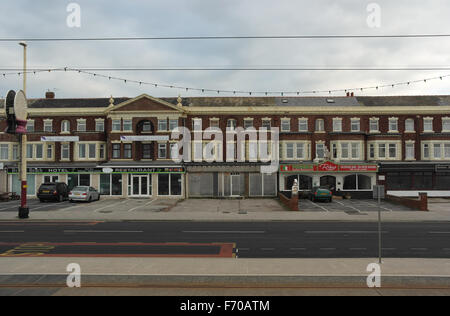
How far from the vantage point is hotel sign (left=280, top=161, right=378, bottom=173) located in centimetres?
3331

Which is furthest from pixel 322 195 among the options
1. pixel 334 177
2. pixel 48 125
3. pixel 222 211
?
pixel 48 125

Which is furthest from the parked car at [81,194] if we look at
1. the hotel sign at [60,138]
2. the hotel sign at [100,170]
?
the hotel sign at [60,138]

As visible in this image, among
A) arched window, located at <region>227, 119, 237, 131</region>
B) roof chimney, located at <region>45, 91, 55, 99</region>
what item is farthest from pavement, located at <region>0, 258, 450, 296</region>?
roof chimney, located at <region>45, 91, 55, 99</region>

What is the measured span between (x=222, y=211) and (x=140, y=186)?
39.9ft

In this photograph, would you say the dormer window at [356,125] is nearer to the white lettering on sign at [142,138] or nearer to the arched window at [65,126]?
the white lettering on sign at [142,138]

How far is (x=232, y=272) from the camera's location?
32.5ft

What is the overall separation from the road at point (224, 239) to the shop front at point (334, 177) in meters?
13.3

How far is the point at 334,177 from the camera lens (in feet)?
112

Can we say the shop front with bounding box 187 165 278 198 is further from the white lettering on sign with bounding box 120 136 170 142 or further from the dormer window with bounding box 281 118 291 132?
the dormer window with bounding box 281 118 291 132

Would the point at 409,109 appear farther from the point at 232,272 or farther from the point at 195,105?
the point at 232,272

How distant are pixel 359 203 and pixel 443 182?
39.2 feet

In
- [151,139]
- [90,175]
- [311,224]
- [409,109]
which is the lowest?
[311,224]

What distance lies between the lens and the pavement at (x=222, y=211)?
873 inches
